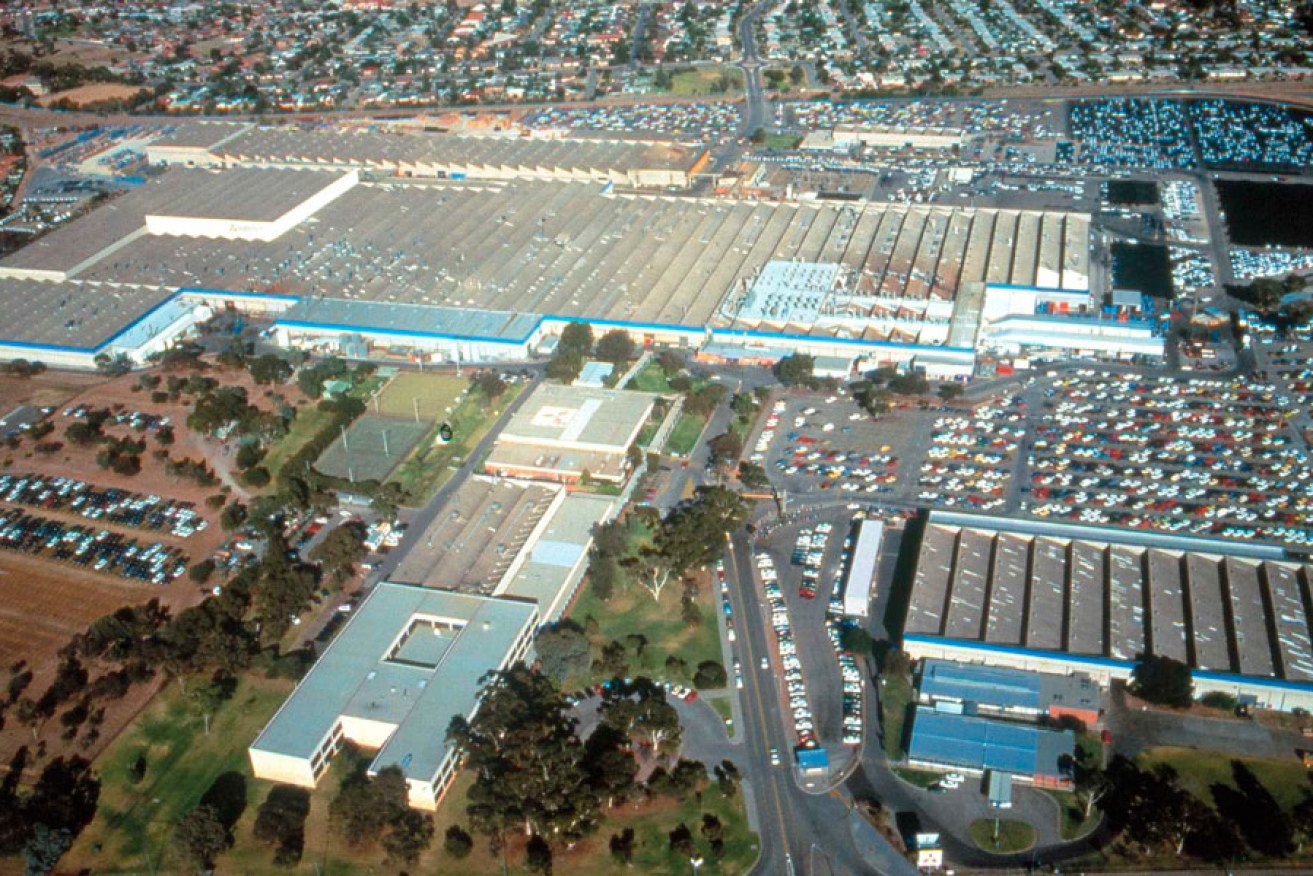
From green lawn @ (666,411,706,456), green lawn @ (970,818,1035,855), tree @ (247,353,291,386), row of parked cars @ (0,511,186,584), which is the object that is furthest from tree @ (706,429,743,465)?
tree @ (247,353,291,386)

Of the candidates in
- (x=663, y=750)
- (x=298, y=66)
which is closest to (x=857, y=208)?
(x=663, y=750)

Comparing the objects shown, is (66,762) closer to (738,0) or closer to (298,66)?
(298,66)

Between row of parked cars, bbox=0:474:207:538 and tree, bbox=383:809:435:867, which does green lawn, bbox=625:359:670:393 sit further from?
tree, bbox=383:809:435:867

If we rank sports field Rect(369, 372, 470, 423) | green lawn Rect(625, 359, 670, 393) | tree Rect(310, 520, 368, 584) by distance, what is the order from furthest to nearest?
green lawn Rect(625, 359, 670, 393)
sports field Rect(369, 372, 470, 423)
tree Rect(310, 520, 368, 584)

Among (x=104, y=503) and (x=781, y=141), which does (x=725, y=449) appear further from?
(x=781, y=141)

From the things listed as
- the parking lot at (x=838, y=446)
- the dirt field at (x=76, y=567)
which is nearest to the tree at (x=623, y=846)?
the dirt field at (x=76, y=567)

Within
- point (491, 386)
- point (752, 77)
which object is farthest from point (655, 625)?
point (752, 77)

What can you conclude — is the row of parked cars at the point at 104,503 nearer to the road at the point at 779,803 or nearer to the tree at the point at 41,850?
the tree at the point at 41,850
